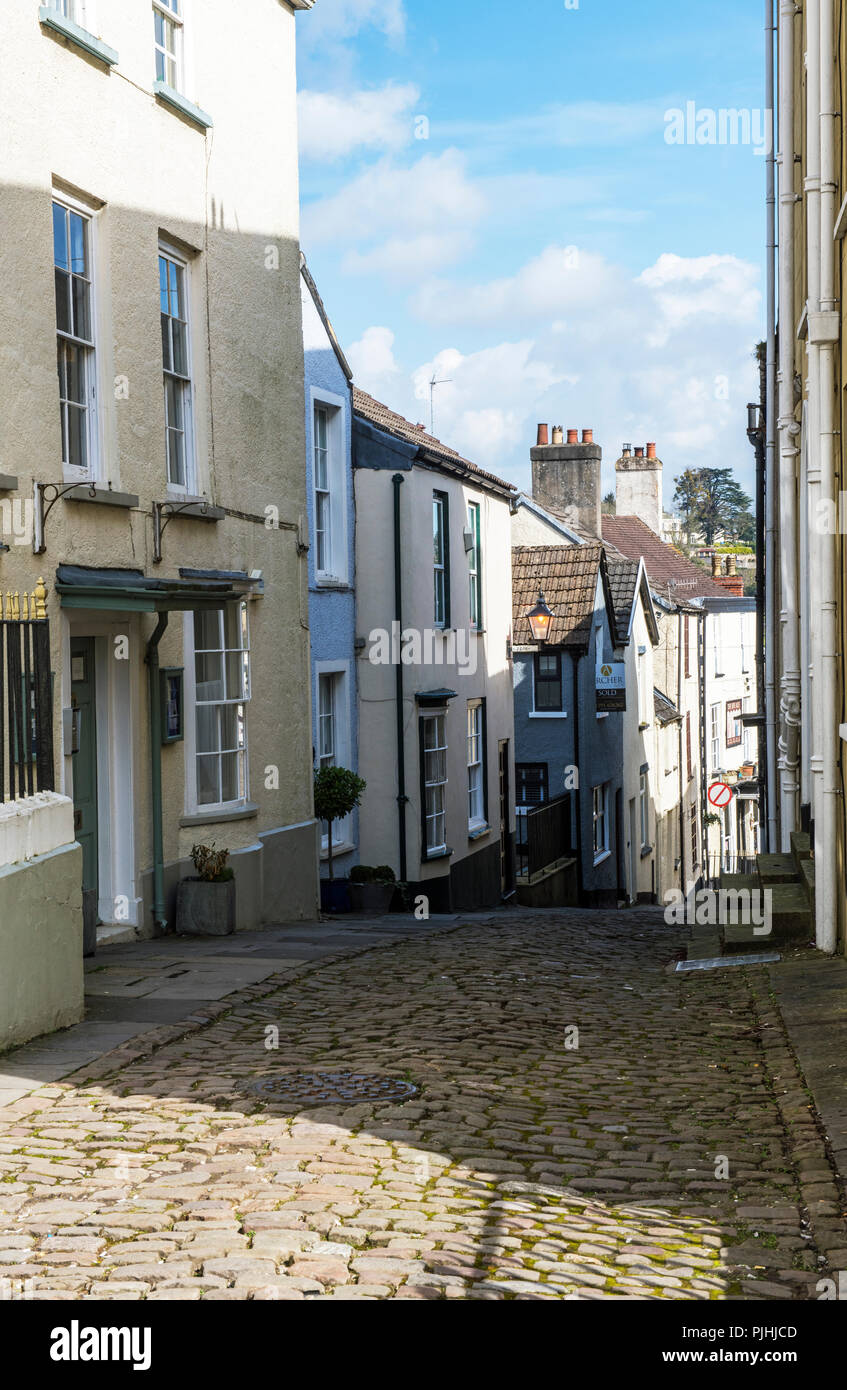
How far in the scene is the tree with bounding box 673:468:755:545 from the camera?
123 meters

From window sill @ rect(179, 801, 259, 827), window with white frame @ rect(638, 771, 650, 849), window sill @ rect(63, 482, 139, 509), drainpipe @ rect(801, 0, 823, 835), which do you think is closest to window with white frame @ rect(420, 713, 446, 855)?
window sill @ rect(179, 801, 259, 827)

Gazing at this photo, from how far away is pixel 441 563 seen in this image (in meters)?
20.4

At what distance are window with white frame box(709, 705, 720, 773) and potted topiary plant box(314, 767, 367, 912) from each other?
97.9 ft

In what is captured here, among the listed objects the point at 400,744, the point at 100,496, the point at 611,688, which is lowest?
the point at 400,744

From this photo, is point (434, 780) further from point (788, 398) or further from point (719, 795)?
point (719, 795)

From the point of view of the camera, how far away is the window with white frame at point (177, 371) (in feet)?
40.7

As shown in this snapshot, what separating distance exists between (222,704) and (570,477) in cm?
2153

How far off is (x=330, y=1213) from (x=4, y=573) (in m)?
5.70

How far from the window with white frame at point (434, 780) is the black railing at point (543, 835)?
15.0 feet

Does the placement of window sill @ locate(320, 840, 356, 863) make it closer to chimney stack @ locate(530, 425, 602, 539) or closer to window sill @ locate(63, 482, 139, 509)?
window sill @ locate(63, 482, 139, 509)

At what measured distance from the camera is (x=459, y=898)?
21109 millimetres

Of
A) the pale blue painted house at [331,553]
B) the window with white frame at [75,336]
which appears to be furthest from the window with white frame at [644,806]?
the window with white frame at [75,336]

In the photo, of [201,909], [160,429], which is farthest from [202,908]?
[160,429]

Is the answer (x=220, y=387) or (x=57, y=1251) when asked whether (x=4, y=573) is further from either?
(x=57, y=1251)
